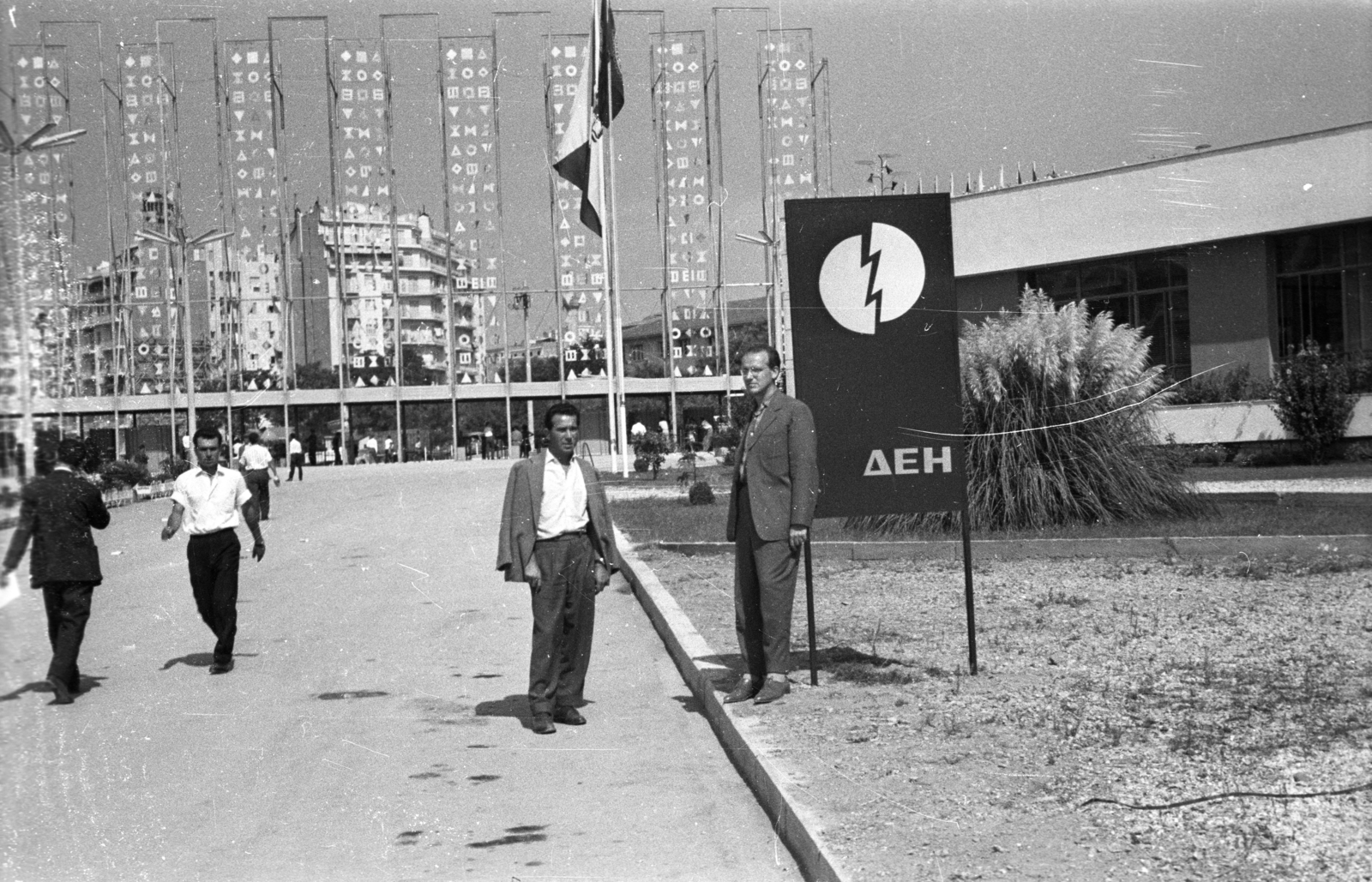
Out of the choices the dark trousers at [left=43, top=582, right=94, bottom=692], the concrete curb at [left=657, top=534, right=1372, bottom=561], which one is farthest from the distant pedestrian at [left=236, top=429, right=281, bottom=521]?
the dark trousers at [left=43, top=582, right=94, bottom=692]

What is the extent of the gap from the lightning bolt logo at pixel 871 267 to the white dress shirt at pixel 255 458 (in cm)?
1710

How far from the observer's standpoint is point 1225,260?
98.5 ft

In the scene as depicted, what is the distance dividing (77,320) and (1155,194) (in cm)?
3343

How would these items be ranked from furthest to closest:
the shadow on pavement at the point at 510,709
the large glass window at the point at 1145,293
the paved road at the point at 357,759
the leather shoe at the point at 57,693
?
the large glass window at the point at 1145,293
the shadow on pavement at the point at 510,709
the paved road at the point at 357,759
the leather shoe at the point at 57,693

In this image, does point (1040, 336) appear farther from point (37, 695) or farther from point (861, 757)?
point (37, 695)

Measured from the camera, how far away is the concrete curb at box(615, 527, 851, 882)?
437 centimetres

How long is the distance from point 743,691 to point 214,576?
4.23 meters

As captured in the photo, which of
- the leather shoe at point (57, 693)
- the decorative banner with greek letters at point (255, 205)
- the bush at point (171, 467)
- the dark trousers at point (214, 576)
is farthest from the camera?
the decorative banner with greek letters at point (255, 205)

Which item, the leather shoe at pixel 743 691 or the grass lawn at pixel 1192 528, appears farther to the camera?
the grass lawn at pixel 1192 528

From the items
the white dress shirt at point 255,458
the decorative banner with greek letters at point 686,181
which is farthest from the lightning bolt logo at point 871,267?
the decorative banner with greek letters at point 686,181

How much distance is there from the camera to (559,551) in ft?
23.4

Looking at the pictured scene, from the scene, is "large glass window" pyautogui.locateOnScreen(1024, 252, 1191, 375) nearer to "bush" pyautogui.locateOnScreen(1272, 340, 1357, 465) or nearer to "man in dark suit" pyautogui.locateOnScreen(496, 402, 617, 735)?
"bush" pyautogui.locateOnScreen(1272, 340, 1357, 465)

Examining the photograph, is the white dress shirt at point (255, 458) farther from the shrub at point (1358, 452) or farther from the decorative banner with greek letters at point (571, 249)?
the decorative banner with greek letters at point (571, 249)

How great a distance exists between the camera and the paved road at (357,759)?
434 centimetres
